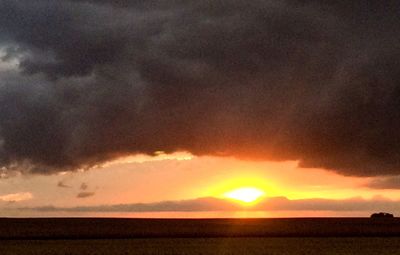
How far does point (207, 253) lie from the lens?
43938 mm

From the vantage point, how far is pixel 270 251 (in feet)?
151

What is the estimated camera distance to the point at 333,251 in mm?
47312

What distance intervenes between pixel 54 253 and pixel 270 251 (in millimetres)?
12699

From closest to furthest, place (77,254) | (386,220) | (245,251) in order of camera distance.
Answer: (77,254)
(245,251)
(386,220)

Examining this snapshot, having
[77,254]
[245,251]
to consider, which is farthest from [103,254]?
[245,251]

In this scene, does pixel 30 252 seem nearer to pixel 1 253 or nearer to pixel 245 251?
pixel 1 253

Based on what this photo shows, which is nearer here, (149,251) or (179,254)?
(179,254)

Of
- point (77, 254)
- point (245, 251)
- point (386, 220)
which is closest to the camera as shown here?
point (77, 254)

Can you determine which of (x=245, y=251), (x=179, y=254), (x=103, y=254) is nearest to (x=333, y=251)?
(x=245, y=251)

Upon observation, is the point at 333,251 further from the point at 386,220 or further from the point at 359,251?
the point at 386,220

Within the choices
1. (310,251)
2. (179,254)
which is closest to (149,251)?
(179,254)

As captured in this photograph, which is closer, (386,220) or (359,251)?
(359,251)

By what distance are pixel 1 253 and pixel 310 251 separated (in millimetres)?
18343

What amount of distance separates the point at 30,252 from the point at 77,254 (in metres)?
3.92
